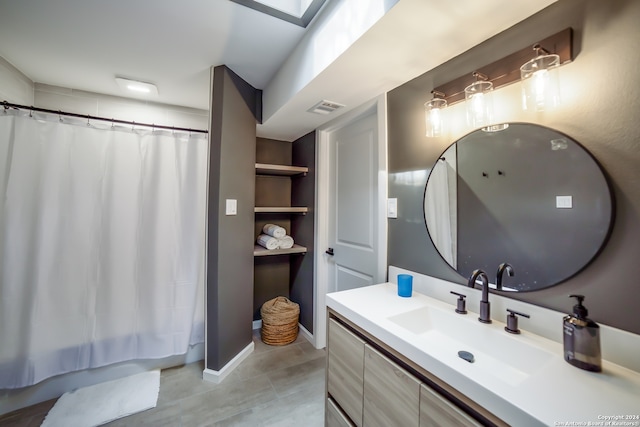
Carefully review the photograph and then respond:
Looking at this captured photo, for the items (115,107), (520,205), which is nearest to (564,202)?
(520,205)

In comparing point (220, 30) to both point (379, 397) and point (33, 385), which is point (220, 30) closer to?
point (379, 397)

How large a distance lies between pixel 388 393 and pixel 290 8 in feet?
6.13

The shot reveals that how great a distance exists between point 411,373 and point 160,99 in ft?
8.99

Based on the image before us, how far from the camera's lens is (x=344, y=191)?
2.13 meters

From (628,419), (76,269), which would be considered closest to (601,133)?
(628,419)

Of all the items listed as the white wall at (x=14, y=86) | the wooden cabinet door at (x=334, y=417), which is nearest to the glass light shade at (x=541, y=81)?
the wooden cabinet door at (x=334, y=417)

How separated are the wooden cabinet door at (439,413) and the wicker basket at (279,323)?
1.74 m

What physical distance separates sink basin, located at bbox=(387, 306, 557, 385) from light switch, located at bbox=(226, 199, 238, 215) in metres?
1.36

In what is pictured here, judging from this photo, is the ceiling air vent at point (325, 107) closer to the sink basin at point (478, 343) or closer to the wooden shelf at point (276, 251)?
the wooden shelf at point (276, 251)

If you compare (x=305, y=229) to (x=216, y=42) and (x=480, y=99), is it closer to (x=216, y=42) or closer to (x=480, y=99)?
(x=216, y=42)

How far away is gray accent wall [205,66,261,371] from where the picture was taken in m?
1.82

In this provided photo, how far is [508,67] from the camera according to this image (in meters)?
1.00

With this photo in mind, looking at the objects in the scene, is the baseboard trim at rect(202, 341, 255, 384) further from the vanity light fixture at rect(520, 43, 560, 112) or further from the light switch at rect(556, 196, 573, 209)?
the vanity light fixture at rect(520, 43, 560, 112)

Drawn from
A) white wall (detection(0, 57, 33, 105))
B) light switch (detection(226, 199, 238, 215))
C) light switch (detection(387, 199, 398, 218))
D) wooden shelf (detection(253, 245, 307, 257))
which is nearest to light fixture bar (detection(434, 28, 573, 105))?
light switch (detection(387, 199, 398, 218))
